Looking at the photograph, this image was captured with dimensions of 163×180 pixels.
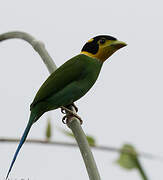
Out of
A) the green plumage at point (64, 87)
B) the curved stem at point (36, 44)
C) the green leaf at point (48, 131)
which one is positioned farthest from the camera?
the green plumage at point (64, 87)

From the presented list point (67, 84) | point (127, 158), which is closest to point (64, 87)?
point (67, 84)

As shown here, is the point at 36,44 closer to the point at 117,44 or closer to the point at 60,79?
the point at 60,79

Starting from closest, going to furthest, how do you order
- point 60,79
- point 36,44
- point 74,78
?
point 36,44 < point 60,79 < point 74,78

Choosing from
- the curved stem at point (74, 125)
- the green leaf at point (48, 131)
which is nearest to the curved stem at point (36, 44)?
the curved stem at point (74, 125)

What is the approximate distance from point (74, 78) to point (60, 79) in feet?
0.40

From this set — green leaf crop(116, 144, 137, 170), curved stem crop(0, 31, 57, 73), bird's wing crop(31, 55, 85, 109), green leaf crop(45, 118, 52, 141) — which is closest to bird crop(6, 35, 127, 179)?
bird's wing crop(31, 55, 85, 109)

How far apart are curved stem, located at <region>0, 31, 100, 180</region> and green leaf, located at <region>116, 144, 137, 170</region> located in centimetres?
15

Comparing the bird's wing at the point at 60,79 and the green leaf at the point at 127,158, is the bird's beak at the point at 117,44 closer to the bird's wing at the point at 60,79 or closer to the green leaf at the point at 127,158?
the bird's wing at the point at 60,79

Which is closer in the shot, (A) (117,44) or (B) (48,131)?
(B) (48,131)

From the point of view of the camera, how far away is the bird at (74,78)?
1715 millimetres

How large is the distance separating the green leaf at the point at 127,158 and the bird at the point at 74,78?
1.52 ft

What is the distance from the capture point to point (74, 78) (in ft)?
6.13

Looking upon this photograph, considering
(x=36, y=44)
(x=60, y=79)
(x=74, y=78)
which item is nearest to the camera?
(x=36, y=44)

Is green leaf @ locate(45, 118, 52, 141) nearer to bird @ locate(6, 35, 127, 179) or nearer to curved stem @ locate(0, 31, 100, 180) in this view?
curved stem @ locate(0, 31, 100, 180)
